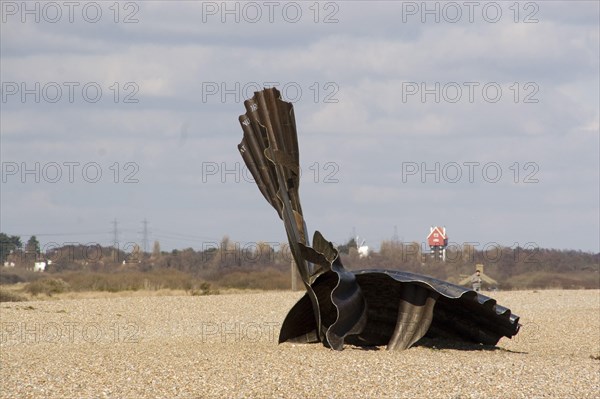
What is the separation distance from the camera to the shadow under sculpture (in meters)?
13.4

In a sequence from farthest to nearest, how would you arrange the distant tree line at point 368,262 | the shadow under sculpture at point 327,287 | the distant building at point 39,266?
the distant building at point 39,266
the distant tree line at point 368,262
the shadow under sculpture at point 327,287

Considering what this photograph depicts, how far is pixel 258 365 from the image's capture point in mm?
11383

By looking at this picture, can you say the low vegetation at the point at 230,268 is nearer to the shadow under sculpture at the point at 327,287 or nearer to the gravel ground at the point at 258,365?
the gravel ground at the point at 258,365

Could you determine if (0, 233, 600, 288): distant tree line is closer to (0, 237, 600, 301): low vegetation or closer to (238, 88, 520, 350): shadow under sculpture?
(0, 237, 600, 301): low vegetation

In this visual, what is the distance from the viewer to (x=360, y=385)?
408 inches

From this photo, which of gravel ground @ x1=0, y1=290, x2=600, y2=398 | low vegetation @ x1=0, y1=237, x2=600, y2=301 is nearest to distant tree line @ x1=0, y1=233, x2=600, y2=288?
low vegetation @ x1=0, y1=237, x2=600, y2=301

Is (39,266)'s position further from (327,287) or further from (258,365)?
(258,365)

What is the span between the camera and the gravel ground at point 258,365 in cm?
1019

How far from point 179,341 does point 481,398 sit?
23.4ft

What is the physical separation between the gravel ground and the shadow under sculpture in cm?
40

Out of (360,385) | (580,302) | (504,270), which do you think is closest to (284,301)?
(580,302)

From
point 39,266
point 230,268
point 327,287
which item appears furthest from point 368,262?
point 327,287

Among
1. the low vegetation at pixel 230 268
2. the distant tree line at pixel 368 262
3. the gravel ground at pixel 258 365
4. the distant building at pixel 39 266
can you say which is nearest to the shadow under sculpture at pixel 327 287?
the gravel ground at pixel 258 365

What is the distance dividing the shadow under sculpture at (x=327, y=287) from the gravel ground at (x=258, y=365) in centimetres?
40
